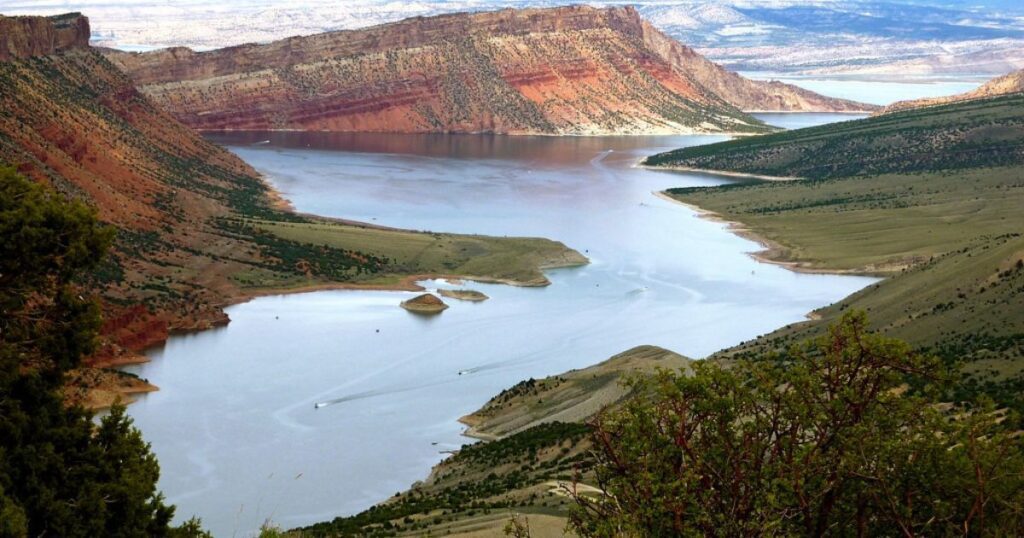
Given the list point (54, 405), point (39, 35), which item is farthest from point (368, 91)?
point (54, 405)

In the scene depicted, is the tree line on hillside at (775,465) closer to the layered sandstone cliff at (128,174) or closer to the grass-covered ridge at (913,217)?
the grass-covered ridge at (913,217)

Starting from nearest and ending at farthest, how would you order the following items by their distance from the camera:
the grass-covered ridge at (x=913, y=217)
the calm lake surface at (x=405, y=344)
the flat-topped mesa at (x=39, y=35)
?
1. the calm lake surface at (x=405, y=344)
2. the grass-covered ridge at (x=913, y=217)
3. the flat-topped mesa at (x=39, y=35)

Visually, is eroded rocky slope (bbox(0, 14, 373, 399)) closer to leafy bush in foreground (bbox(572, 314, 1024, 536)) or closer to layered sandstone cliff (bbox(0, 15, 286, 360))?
layered sandstone cliff (bbox(0, 15, 286, 360))

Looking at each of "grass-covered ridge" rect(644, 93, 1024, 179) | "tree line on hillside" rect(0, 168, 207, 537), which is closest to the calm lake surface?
"tree line on hillside" rect(0, 168, 207, 537)

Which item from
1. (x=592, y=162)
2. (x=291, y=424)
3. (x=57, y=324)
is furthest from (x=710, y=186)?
(x=57, y=324)

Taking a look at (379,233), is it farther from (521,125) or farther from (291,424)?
(521,125)

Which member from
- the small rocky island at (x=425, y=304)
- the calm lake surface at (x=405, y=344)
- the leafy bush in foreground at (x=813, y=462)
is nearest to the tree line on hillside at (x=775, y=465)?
the leafy bush in foreground at (x=813, y=462)
